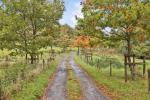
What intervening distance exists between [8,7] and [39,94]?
2380cm

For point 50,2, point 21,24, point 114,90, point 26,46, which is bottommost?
point 114,90

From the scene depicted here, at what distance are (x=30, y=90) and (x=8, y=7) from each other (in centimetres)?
2248

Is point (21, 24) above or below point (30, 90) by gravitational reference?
above

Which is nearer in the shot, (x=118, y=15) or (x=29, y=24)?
(x=118, y=15)

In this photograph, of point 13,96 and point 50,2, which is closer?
point 13,96

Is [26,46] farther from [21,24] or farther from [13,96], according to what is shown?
[13,96]

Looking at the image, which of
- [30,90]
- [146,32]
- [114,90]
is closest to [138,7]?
[146,32]

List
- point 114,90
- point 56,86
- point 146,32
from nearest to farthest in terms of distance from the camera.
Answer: point 114,90
point 56,86
point 146,32

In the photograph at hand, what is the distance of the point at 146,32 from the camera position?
113 ft

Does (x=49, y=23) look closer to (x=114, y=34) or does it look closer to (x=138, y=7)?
(x=114, y=34)

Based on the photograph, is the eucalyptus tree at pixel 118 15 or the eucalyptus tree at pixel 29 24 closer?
the eucalyptus tree at pixel 118 15

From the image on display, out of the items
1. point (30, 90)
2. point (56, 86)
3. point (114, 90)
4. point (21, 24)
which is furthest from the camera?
point (21, 24)

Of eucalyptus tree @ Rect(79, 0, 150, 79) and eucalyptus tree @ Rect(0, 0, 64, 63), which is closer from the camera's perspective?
eucalyptus tree @ Rect(79, 0, 150, 79)

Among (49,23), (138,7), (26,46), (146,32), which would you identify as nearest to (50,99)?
(138,7)
